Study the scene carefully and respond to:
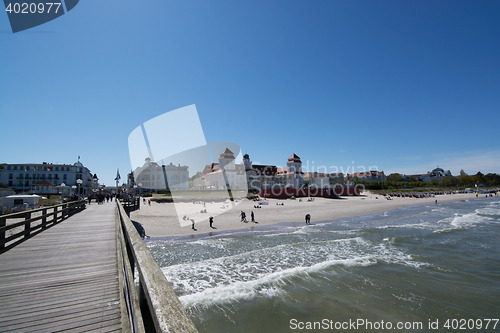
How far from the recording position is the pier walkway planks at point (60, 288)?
2834 mm

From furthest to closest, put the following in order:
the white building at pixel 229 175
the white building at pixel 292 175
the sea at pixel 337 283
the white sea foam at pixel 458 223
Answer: the white building at pixel 292 175 → the white building at pixel 229 175 → the white sea foam at pixel 458 223 → the sea at pixel 337 283

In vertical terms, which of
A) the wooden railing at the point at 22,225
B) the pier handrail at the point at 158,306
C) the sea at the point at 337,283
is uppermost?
the pier handrail at the point at 158,306

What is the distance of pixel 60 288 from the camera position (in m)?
3.80

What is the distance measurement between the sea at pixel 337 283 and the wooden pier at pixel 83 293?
4.69 metres

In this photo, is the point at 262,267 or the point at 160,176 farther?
the point at 160,176

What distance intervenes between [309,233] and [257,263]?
32.5ft

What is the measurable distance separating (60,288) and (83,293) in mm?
553

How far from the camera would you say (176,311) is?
1.34m

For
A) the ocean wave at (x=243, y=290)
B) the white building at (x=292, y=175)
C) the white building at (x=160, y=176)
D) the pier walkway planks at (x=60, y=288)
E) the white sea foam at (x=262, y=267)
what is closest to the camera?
the pier walkway planks at (x=60, y=288)

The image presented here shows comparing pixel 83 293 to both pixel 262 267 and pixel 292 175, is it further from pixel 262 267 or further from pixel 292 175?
pixel 292 175

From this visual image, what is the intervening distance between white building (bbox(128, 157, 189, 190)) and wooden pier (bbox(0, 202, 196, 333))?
85.1m

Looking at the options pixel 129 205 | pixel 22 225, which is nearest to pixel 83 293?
pixel 22 225

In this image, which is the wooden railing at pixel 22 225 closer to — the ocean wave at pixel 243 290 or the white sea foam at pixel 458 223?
the ocean wave at pixel 243 290

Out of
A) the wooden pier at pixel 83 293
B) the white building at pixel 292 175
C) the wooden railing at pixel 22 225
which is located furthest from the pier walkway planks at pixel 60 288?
the white building at pixel 292 175
